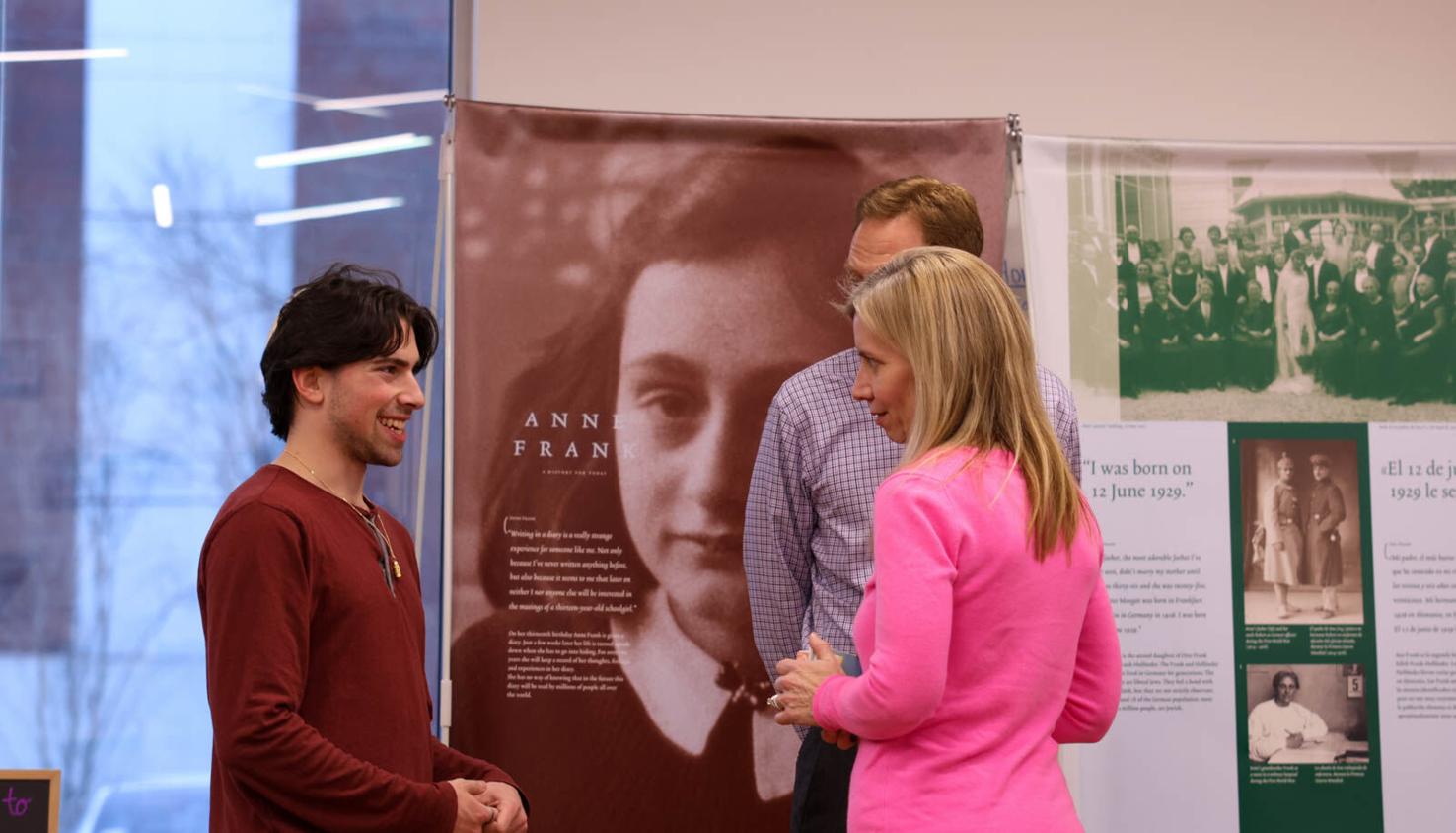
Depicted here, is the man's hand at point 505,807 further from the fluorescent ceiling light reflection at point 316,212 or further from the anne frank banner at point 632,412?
the fluorescent ceiling light reflection at point 316,212

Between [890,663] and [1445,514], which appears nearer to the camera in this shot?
[890,663]

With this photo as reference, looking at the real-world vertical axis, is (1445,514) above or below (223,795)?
above

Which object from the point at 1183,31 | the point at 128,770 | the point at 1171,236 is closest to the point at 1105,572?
the point at 1171,236

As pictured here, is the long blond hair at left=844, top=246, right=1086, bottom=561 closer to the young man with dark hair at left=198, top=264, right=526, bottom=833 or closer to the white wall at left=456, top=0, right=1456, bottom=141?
the young man with dark hair at left=198, top=264, right=526, bottom=833

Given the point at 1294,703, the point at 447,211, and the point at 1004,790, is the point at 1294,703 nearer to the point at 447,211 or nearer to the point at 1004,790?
the point at 1004,790

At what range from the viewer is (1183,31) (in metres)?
3.76

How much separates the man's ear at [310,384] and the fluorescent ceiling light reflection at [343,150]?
1.76 metres

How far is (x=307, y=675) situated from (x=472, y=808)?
0.31 metres

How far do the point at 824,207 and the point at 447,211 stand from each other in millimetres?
867

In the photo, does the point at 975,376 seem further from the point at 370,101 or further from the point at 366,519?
the point at 370,101

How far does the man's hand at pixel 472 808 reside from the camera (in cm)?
195

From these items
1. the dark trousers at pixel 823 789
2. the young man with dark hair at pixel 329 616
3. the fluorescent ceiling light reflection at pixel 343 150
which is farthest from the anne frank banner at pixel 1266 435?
the young man with dark hair at pixel 329 616

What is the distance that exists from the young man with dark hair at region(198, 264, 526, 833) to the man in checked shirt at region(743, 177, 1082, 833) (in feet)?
1.88

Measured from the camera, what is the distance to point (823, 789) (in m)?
2.12
